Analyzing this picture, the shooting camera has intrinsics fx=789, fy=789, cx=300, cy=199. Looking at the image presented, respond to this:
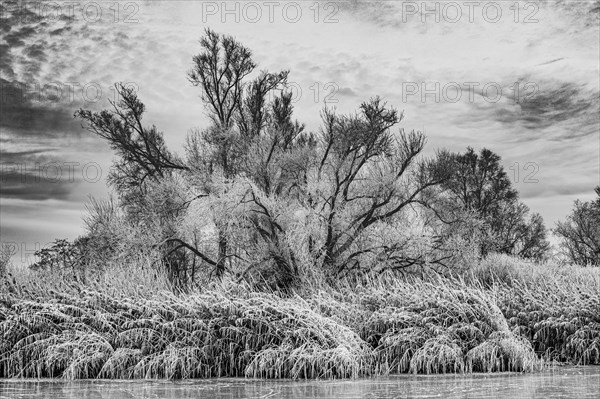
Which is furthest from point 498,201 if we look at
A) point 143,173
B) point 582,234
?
point 143,173

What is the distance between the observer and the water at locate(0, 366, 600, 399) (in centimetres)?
1276

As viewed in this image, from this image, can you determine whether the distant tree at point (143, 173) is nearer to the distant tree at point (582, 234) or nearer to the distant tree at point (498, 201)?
the distant tree at point (498, 201)

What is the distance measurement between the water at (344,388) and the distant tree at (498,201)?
28.0 metres

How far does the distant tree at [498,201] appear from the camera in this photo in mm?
43750

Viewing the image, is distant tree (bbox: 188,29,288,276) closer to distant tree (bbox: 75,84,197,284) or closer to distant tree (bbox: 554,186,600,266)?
distant tree (bbox: 75,84,197,284)

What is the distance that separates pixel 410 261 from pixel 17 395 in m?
17.7

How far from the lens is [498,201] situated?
45.1m

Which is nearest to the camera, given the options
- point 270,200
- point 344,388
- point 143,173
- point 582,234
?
point 344,388

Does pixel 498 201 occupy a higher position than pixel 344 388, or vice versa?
pixel 498 201

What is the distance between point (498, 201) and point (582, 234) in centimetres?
829

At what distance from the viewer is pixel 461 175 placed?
4300cm

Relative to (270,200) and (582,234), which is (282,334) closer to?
(270,200)

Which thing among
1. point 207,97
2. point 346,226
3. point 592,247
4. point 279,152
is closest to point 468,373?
point 346,226

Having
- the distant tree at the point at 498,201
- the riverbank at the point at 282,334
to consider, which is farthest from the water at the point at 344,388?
the distant tree at the point at 498,201
